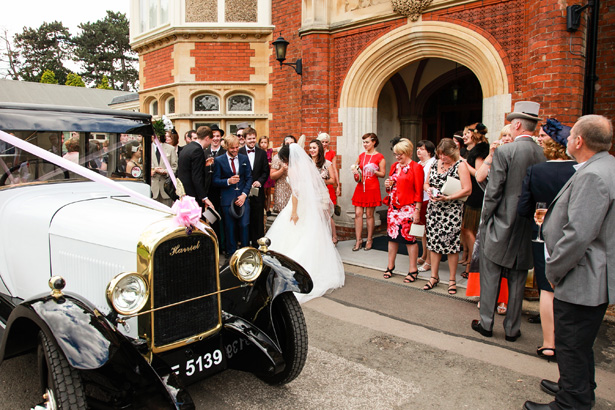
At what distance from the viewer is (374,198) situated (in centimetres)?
705

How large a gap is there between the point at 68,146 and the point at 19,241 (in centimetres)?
92

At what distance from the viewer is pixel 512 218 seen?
3.93m

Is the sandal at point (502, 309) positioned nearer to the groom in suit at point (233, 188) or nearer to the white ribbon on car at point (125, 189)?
the white ribbon on car at point (125, 189)

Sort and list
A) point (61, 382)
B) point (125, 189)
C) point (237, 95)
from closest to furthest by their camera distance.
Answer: point (61, 382) < point (125, 189) < point (237, 95)

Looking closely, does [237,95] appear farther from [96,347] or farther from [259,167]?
[96,347]

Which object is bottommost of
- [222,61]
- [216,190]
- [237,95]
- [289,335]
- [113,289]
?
[289,335]

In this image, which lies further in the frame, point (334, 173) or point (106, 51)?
point (106, 51)

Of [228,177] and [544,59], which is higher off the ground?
[544,59]

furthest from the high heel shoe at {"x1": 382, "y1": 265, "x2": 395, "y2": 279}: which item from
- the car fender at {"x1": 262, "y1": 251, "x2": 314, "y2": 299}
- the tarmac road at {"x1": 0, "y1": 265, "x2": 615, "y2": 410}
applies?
the car fender at {"x1": 262, "y1": 251, "x2": 314, "y2": 299}

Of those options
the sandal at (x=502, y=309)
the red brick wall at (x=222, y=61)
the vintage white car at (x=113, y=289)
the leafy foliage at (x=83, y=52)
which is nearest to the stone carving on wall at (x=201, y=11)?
the red brick wall at (x=222, y=61)

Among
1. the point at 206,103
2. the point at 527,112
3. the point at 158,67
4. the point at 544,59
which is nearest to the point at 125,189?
the point at 527,112

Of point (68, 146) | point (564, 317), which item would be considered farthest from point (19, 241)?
point (564, 317)

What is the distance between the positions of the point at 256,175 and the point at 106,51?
4823 cm

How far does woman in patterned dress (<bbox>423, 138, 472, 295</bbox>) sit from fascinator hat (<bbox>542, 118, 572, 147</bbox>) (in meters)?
1.49
